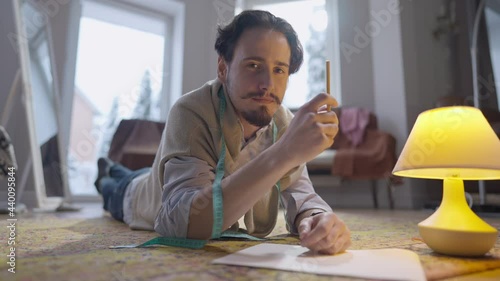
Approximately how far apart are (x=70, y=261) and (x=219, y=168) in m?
0.36

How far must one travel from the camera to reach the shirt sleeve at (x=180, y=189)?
77 cm

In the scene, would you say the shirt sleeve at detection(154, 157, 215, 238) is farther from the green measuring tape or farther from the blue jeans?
the blue jeans

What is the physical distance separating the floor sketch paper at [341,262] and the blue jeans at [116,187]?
103 cm

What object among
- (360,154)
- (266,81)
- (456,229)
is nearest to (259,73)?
(266,81)

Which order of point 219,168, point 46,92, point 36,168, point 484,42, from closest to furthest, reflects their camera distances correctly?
point 219,168
point 36,168
point 46,92
point 484,42

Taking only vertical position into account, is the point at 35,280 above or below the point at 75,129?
below

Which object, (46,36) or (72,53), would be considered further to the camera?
(72,53)

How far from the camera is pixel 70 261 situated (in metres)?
0.67

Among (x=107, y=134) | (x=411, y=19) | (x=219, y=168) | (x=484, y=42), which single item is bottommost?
(x=219, y=168)

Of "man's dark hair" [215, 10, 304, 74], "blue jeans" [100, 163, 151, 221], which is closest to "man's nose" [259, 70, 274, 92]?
"man's dark hair" [215, 10, 304, 74]

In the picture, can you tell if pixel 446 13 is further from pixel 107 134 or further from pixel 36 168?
pixel 36 168

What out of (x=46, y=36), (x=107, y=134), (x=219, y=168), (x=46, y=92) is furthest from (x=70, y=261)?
(x=107, y=134)

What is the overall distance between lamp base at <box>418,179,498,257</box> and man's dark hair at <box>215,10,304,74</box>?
525 mm

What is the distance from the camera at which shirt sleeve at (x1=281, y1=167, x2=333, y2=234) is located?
100 cm
